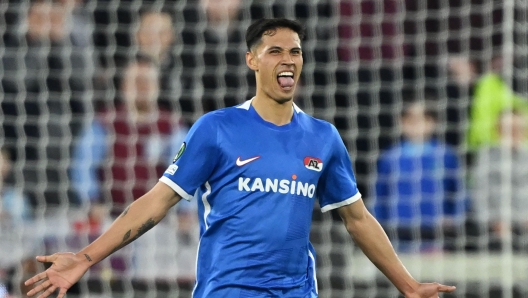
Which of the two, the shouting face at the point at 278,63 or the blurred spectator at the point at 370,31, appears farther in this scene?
the blurred spectator at the point at 370,31

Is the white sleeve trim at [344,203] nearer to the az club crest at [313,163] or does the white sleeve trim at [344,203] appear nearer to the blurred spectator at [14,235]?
the az club crest at [313,163]

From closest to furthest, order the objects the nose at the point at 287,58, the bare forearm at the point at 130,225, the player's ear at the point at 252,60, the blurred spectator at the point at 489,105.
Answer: the bare forearm at the point at 130,225, the nose at the point at 287,58, the player's ear at the point at 252,60, the blurred spectator at the point at 489,105

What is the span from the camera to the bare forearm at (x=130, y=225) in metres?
3.93

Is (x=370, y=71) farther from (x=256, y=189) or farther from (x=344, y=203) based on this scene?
(x=256, y=189)

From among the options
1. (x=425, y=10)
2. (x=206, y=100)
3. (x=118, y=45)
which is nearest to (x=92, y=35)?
(x=118, y=45)

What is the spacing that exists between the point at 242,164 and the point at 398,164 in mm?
3458

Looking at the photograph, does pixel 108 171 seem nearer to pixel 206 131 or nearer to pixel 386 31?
pixel 386 31

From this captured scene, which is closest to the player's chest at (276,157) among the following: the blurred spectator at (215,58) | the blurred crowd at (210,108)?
the blurred crowd at (210,108)

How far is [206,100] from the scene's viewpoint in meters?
7.90

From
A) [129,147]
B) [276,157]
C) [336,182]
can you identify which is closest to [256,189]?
[276,157]

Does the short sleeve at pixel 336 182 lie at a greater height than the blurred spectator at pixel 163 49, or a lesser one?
lesser

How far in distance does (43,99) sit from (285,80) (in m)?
3.97

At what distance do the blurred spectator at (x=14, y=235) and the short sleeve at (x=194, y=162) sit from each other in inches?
124

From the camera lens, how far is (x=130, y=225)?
400 cm
